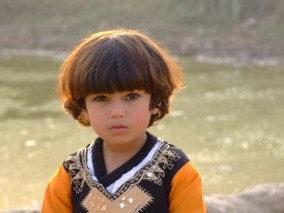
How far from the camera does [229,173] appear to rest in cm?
638

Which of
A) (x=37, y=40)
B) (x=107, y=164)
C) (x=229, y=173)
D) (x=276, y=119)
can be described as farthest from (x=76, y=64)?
(x=37, y=40)

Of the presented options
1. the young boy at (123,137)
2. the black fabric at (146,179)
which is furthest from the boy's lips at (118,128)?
the black fabric at (146,179)

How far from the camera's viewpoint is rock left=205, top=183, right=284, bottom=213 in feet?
12.3

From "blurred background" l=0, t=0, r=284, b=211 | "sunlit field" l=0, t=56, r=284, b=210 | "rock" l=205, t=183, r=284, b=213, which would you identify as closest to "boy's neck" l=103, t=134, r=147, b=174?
"blurred background" l=0, t=0, r=284, b=211

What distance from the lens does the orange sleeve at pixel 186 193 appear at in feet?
5.86

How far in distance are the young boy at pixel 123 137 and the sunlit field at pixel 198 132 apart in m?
2.46

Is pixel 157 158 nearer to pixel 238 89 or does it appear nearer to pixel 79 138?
pixel 79 138

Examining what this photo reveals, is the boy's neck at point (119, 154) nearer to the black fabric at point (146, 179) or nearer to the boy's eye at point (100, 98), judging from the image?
the black fabric at point (146, 179)

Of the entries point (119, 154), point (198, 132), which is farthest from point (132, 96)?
point (198, 132)

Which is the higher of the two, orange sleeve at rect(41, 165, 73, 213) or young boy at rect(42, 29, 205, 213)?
young boy at rect(42, 29, 205, 213)

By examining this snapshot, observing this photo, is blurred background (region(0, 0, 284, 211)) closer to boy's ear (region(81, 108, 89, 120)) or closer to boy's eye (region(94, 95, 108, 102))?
boy's ear (region(81, 108, 89, 120))

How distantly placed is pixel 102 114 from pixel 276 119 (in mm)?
6983

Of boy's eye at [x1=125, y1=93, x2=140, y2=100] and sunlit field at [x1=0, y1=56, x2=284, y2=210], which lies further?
sunlit field at [x1=0, y1=56, x2=284, y2=210]

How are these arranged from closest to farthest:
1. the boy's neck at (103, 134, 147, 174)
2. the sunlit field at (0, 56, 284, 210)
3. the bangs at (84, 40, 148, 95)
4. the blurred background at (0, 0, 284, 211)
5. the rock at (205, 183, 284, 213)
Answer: the bangs at (84, 40, 148, 95) → the boy's neck at (103, 134, 147, 174) → the rock at (205, 183, 284, 213) → the sunlit field at (0, 56, 284, 210) → the blurred background at (0, 0, 284, 211)
